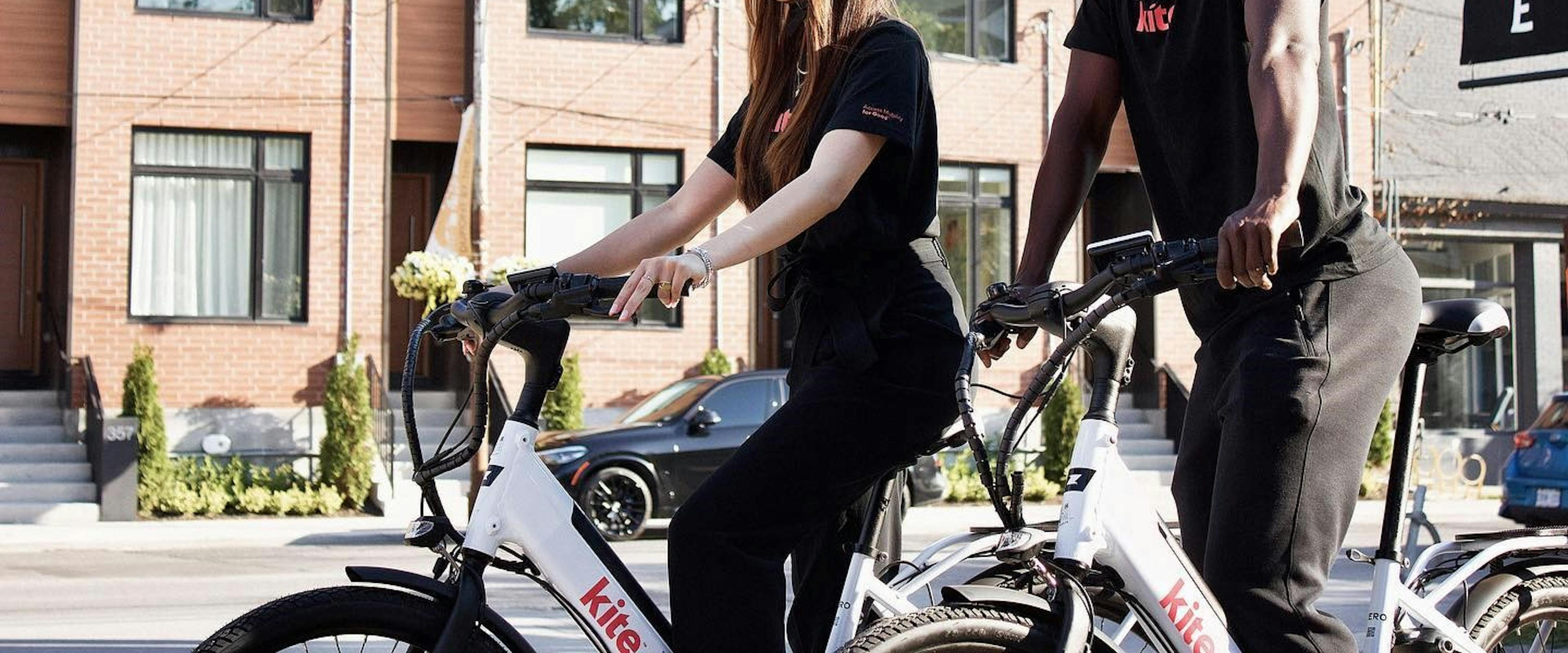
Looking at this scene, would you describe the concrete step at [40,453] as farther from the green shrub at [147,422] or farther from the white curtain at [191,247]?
the white curtain at [191,247]

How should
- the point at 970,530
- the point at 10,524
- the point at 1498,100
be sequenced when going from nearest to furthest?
the point at 970,530 → the point at 10,524 → the point at 1498,100

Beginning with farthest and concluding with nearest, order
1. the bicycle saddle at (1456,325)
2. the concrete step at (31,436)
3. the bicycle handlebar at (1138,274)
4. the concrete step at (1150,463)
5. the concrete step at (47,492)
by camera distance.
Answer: the concrete step at (1150,463), the concrete step at (31,436), the concrete step at (47,492), the bicycle saddle at (1456,325), the bicycle handlebar at (1138,274)

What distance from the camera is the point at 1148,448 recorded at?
21766 mm

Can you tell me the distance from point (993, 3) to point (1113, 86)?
19.3 m

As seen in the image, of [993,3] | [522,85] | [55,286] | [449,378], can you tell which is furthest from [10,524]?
[993,3]

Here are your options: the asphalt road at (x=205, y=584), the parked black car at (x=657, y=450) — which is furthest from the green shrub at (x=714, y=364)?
the parked black car at (x=657, y=450)

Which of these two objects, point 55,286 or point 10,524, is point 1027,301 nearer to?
point 10,524

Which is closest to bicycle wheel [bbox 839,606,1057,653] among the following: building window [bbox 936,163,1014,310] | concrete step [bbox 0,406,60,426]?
concrete step [bbox 0,406,60,426]

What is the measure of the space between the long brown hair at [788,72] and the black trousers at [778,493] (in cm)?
46

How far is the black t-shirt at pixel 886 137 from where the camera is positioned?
10.9ft

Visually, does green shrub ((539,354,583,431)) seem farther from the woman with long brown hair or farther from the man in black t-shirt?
the man in black t-shirt

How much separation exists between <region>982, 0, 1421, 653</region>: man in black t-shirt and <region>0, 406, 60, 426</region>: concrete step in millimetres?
16914

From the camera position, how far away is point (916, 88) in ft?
11.1

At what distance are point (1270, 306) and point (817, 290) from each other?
858 millimetres
